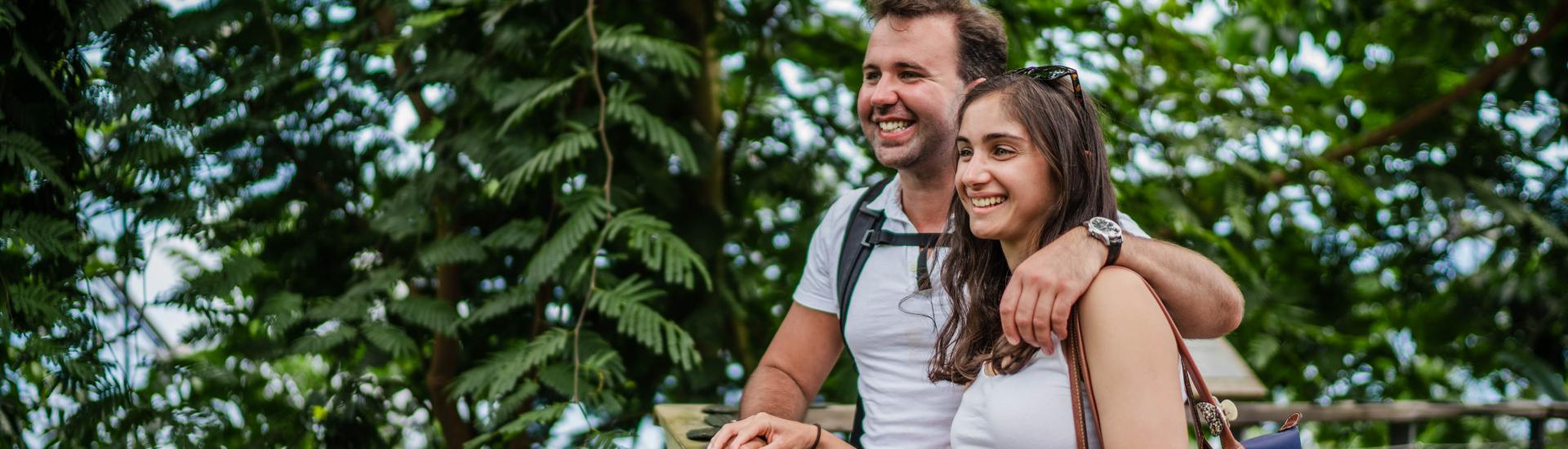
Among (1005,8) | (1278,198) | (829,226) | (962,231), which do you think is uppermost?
(1005,8)

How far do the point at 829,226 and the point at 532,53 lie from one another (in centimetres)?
102

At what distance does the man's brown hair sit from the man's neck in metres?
0.20

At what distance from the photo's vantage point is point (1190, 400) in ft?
4.94

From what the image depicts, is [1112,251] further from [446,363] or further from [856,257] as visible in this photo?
[446,363]

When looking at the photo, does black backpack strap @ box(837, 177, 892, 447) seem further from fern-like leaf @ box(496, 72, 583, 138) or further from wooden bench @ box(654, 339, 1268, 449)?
fern-like leaf @ box(496, 72, 583, 138)

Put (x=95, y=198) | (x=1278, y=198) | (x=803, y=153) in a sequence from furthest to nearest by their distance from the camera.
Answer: (x=1278, y=198) < (x=803, y=153) < (x=95, y=198)

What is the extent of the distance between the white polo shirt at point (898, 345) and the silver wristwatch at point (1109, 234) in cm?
56

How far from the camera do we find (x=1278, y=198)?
408 cm

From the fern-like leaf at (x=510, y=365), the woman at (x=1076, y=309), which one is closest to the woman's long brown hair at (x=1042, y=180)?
the woman at (x=1076, y=309)

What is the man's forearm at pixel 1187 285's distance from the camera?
150 centimetres

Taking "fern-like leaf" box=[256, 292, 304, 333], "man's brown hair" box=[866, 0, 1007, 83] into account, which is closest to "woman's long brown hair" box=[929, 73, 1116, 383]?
"man's brown hair" box=[866, 0, 1007, 83]

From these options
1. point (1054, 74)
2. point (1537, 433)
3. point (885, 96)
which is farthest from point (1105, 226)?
point (1537, 433)

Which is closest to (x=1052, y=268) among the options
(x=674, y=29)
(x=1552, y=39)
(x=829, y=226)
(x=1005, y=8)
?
(x=829, y=226)

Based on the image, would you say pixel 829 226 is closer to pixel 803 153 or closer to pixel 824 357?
pixel 824 357
